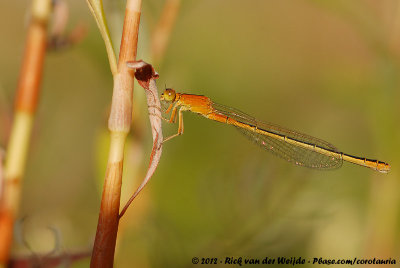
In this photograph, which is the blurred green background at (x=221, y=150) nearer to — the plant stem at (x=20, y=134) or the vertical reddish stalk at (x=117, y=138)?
the plant stem at (x=20, y=134)

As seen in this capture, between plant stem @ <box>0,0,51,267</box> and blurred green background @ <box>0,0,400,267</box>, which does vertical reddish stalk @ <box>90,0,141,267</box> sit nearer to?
plant stem @ <box>0,0,51,267</box>

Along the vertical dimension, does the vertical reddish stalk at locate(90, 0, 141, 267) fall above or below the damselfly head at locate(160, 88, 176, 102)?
below

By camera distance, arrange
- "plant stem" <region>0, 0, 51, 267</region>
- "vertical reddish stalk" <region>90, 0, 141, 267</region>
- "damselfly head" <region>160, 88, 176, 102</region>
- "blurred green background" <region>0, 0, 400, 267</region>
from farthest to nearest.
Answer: "damselfly head" <region>160, 88, 176, 102</region> < "blurred green background" <region>0, 0, 400, 267</region> < "plant stem" <region>0, 0, 51, 267</region> < "vertical reddish stalk" <region>90, 0, 141, 267</region>

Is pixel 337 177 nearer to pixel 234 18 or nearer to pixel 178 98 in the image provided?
pixel 178 98

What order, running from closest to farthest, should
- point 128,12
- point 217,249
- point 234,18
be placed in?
point 128,12 < point 217,249 < point 234,18

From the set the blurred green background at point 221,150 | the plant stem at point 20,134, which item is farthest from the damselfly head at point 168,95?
the plant stem at point 20,134

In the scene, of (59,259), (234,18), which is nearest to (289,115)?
(234,18)

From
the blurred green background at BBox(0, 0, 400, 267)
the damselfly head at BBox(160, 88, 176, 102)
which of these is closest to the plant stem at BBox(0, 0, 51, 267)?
the blurred green background at BBox(0, 0, 400, 267)
